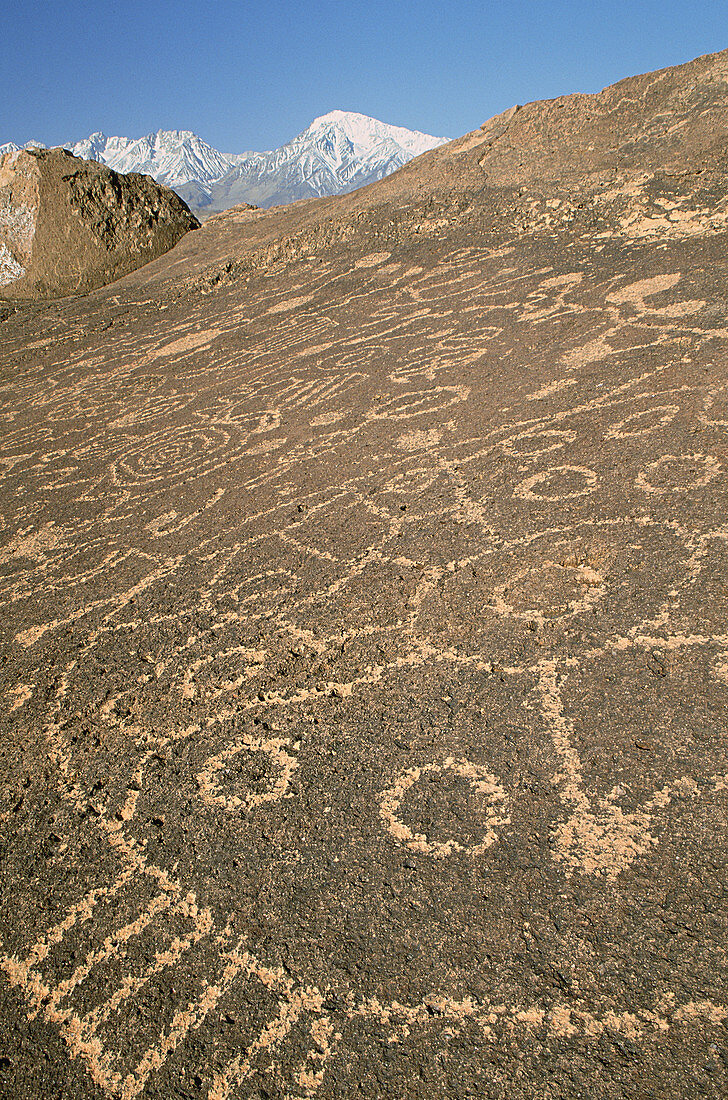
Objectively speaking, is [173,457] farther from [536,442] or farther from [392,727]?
[392,727]

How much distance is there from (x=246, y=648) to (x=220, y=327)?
12.9ft

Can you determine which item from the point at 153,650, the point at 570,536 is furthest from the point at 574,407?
the point at 153,650

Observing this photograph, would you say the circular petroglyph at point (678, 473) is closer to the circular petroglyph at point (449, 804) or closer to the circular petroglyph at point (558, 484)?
the circular petroglyph at point (558, 484)

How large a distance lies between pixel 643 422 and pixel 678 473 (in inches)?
15.8

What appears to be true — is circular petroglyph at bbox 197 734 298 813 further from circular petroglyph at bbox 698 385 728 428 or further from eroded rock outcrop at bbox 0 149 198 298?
eroded rock outcrop at bbox 0 149 198 298

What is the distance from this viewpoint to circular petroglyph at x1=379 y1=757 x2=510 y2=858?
51.4 inches

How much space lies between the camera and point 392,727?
5.16 ft

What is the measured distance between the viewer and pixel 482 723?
5.03 feet

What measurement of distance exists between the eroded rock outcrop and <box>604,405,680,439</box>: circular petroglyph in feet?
19.4

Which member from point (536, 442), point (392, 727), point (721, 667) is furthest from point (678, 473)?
point (392, 727)

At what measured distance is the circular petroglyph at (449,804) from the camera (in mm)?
1307

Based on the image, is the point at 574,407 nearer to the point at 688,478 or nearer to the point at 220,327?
the point at 688,478

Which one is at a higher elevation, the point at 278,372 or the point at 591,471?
the point at 278,372

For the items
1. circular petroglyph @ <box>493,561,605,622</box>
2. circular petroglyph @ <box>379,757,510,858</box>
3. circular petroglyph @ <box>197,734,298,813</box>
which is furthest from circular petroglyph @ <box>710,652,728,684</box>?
circular petroglyph @ <box>197,734,298,813</box>
